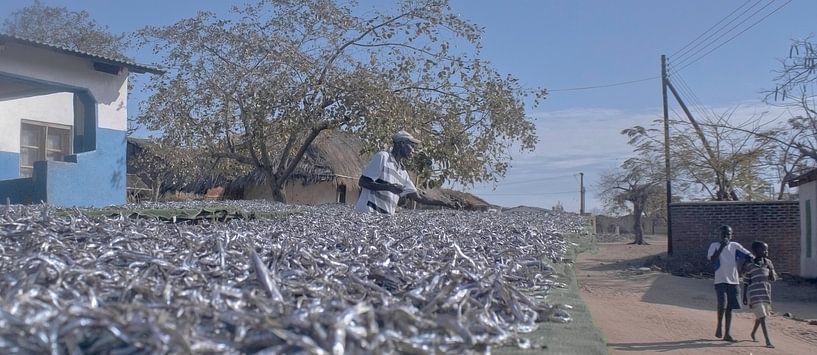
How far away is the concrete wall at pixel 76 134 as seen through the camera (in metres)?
10.4

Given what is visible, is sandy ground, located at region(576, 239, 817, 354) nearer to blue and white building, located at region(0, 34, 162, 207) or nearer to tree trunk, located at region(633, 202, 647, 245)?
blue and white building, located at region(0, 34, 162, 207)

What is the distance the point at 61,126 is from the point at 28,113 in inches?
24.8

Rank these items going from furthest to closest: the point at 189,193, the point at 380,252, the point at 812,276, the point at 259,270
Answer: the point at 189,193 → the point at 812,276 → the point at 380,252 → the point at 259,270

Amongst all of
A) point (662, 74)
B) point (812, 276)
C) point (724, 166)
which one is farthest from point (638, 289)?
point (662, 74)

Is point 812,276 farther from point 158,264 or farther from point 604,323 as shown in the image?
point 158,264

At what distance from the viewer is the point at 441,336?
1378 mm

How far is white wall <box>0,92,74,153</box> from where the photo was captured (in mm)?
12820

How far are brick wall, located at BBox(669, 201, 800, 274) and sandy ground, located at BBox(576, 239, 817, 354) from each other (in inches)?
44.4

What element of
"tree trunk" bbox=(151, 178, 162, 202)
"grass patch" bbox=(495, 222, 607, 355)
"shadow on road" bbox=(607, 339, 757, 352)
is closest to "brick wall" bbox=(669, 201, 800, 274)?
"shadow on road" bbox=(607, 339, 757, 352)

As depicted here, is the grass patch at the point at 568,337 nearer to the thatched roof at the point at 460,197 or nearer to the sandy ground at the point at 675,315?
the sandy ground at the point at 675,315

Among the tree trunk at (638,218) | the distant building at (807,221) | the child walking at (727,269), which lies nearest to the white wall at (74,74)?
the child walking at (727,269)

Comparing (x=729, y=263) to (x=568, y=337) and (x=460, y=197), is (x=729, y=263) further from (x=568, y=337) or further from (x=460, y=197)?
(x=460, y=197)

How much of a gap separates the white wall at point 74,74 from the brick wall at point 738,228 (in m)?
14.4

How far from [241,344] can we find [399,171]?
4.97 m
